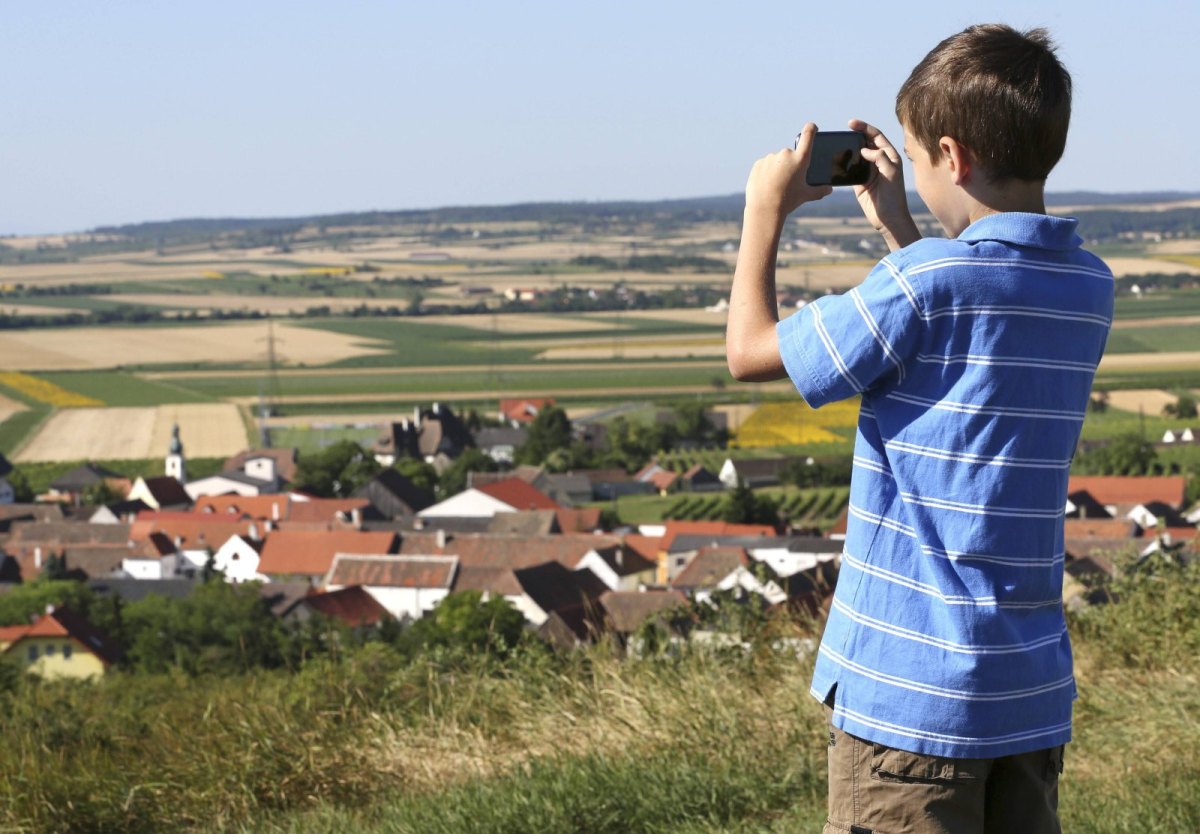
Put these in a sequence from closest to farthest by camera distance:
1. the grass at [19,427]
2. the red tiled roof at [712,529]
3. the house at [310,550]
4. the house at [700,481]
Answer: the red tiled roof at [712,529]
the house at [310,550]
the house at [700,481]
the grass at [19,427]

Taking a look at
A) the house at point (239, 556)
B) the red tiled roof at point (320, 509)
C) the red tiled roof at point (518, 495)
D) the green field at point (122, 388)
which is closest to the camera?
the house at point (239, 556)

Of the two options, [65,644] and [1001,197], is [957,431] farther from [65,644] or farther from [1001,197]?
[65,644]

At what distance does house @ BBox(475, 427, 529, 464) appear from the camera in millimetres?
59688

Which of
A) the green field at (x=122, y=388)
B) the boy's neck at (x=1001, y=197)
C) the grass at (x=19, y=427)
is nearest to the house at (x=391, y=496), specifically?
the grass at (x=19, y=427)

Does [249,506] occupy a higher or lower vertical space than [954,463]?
lower

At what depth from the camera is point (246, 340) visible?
8756 cm

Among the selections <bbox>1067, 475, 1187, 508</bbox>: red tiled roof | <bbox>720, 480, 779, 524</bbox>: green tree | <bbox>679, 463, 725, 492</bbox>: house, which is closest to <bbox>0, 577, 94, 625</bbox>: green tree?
<bbox>720, 480, 779, 524</bbox>: green tree

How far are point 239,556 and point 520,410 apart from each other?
1034 inches

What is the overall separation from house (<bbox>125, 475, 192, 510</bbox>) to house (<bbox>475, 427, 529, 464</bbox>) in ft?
40.6

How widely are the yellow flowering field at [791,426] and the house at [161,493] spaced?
1923 centimetres

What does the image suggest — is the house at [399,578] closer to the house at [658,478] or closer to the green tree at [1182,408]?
the house at [658,478]

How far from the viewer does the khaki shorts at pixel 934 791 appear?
1.73m

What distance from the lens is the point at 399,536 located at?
38.6 m

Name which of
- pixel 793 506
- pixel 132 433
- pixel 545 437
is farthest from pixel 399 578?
pixel 132 433
